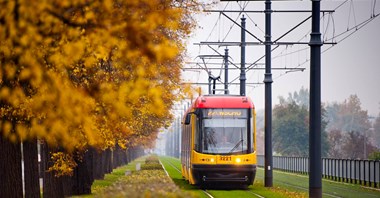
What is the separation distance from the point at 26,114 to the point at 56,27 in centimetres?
826

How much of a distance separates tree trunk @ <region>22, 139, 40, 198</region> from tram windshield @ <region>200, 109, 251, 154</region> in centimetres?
1177

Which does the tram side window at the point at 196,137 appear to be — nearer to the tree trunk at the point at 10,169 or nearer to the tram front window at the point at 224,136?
the tram front window at the point at 224,136

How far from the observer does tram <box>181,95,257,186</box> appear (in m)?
32.8

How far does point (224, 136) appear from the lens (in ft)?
108

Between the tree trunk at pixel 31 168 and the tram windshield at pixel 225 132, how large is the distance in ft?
38.6

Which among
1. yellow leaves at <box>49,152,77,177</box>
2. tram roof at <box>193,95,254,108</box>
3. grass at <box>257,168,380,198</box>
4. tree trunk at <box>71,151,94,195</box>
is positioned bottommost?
grass at <box>257,168,380,198</box>

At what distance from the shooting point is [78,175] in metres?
31.5

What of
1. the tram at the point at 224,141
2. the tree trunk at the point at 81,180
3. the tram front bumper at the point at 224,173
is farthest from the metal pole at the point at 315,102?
the tree trunk at the point at 81,180

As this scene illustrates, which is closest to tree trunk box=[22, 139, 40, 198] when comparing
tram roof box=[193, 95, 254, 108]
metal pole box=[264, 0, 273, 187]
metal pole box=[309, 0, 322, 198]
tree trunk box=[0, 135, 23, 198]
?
tree trunk box=[0, 135, 23, 198]

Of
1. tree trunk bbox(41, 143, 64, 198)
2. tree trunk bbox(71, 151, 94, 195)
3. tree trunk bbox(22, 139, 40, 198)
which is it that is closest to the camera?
tree trunk bbox(22, 139, 40, 198)

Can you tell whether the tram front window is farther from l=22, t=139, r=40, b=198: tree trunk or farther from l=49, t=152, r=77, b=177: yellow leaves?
l=22, t=139, r=40, b=198: tree trunk

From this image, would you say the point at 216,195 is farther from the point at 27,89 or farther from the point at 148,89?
the point at 148,89

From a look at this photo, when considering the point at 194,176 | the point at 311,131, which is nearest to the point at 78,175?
the point at 194,176

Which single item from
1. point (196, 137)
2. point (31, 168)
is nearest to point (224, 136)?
point (196, 137)
